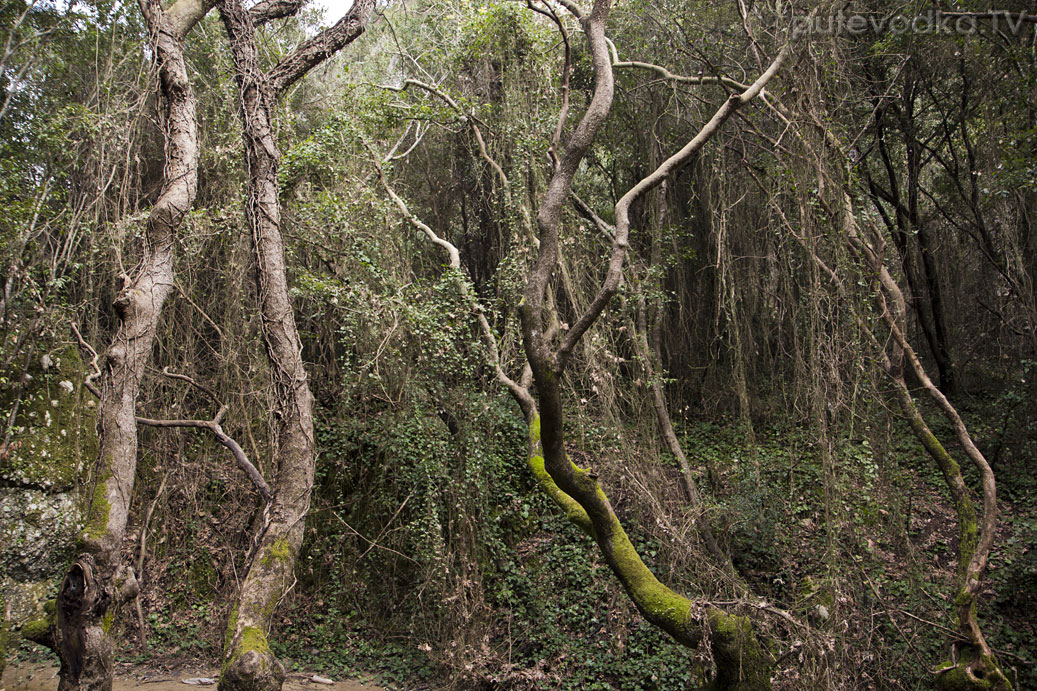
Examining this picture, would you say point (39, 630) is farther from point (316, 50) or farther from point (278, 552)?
point (316, 50)

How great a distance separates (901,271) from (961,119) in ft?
5.76

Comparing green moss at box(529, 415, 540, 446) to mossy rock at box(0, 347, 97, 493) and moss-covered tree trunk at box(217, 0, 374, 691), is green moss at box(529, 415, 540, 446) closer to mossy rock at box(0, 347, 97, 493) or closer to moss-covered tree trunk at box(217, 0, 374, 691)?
moss-covered tree trunk at box(217, 0, 374, 691)

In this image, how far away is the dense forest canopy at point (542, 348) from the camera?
4094 mm

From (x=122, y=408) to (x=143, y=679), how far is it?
3.78 m

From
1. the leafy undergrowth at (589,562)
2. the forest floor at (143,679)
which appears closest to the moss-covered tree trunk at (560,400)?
the leafy undergrowth at (589,562)

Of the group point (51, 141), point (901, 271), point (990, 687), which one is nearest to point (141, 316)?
point (51, 141)

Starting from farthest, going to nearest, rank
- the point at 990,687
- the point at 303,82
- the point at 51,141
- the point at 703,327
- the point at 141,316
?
the point at 703,327
the point at 303,82
the point at 51,141
the point at 990,687
the point at 141,316

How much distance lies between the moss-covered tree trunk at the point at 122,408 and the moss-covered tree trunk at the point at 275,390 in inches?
11.9

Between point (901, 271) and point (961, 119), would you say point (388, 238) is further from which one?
point (961, 119)

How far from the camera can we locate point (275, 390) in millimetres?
3395

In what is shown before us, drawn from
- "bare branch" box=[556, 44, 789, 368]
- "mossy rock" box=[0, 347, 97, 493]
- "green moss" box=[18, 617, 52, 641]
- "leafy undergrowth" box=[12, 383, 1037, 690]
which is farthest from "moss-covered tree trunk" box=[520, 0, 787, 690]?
"mossy rock" box=[0, 347, 97, 493]

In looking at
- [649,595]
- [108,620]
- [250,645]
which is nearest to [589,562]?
[649,595]

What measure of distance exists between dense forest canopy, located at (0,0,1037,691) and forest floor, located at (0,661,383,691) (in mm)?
226

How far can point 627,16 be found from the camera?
7.84m
